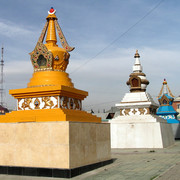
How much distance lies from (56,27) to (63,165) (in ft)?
21.6

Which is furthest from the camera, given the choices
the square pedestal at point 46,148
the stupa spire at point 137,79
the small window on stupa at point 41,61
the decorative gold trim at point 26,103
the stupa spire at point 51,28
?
the stupa spire at point 137,79

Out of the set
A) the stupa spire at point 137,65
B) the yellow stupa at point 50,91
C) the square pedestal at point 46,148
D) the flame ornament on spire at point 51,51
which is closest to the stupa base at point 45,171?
the square pedestal at point 46,148

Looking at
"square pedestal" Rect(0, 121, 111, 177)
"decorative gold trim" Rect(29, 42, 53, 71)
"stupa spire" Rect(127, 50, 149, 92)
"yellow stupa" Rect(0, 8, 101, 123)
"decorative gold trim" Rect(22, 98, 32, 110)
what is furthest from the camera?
"stupa spire" Rect(127, 50, 149, 92)

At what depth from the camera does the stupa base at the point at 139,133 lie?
22625 mm

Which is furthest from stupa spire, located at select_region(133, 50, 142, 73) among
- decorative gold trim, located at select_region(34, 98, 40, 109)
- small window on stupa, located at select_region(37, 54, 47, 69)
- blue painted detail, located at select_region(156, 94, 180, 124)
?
decorative gold trim, located at select_region(34, 98, 40, 109)

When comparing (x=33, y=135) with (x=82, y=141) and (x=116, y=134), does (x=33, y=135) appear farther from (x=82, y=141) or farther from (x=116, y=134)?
(x=116, y=134)

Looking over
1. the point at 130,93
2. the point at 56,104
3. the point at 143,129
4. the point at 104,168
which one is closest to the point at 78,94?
the point at 56,104

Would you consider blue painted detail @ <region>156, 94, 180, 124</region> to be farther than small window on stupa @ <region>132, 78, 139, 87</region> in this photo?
Yes

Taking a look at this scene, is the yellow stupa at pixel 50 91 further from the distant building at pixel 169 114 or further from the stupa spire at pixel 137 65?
the distant building at pixel 169 114

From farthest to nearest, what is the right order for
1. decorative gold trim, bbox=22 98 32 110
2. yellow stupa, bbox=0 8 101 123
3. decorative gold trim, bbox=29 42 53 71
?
1. decorative gold trim, bbox=29 42 53 71
2. decorative gold trim, bbox=22 98 32 110
3. yellow stupa, bbox=0 8 101 123

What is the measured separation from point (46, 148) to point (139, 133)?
1379 cm

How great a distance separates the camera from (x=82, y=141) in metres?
11.2

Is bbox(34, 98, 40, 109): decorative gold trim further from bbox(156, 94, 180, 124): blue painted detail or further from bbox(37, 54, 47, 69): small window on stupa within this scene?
bbox(156, 94, 180, 124): blue painted detail

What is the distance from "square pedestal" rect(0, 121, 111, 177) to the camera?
10250 millimetres
